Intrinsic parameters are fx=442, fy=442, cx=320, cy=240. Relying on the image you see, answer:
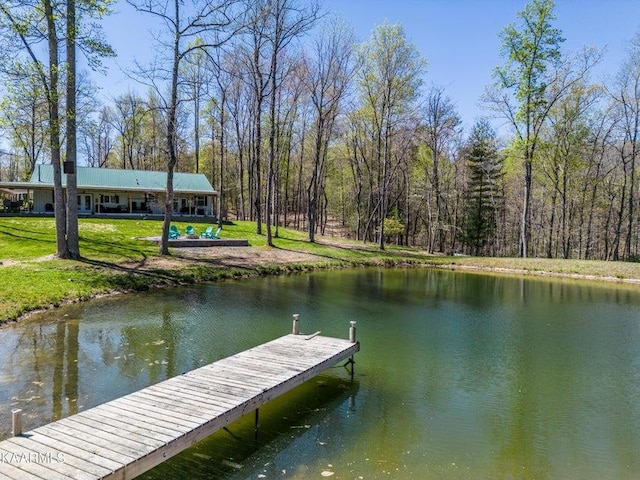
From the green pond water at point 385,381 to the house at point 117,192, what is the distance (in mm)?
20961

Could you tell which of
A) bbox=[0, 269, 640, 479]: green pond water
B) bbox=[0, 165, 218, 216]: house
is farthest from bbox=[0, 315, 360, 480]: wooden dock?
bbox=[0, 165, 218, 216]: house

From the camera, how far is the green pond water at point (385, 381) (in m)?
5.36

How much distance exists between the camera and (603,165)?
3159 cm

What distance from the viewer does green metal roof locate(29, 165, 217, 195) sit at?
3145 centimetres

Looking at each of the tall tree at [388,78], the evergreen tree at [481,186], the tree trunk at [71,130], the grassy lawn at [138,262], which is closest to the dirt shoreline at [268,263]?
the grassy lawn at [138,262]

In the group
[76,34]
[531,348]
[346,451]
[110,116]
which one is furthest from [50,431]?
[110,116]

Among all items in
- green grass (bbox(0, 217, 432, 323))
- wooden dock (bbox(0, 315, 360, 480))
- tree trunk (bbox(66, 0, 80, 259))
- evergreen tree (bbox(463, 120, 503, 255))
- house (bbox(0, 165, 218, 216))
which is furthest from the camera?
evergreen tree (bbox(463, 120, 503, 255))

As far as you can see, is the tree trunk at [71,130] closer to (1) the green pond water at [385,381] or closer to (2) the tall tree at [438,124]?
(1) the green pond water at [385,381]

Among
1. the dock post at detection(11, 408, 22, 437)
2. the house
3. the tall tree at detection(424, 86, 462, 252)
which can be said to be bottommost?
the dock post at detection(11, 408, 22, 437)

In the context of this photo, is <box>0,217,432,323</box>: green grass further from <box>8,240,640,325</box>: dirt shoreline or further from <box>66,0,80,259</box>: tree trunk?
<box>66,0,80,259</box>: tree trunk

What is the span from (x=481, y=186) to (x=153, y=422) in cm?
3450

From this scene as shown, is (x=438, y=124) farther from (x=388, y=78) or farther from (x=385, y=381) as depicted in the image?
(x=385, y=381)

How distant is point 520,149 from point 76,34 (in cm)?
2530

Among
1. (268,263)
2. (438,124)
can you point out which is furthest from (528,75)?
(268,263)
